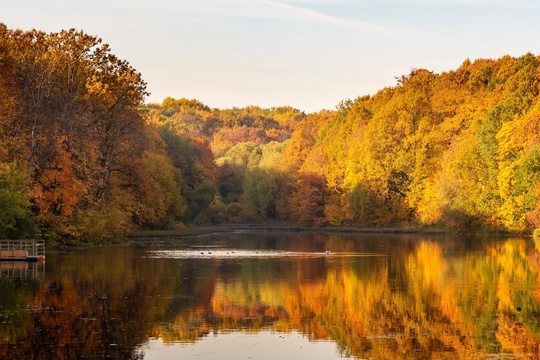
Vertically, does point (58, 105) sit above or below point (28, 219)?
above

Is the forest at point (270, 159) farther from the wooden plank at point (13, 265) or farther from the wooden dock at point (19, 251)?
the wooden plank at point (13, 265)

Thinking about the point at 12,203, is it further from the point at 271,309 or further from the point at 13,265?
the point at 271,309

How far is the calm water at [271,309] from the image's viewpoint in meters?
21.4

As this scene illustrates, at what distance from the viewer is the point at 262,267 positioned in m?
45.3

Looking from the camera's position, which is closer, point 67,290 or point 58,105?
point 67,290

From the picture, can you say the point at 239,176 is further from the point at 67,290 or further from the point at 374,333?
the point at 374,333

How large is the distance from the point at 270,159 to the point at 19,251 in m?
84.2

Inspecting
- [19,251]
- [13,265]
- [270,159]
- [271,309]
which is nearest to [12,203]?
[19,251]

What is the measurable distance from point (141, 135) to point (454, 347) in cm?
5084

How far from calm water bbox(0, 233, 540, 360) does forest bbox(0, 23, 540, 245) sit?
10937 mm

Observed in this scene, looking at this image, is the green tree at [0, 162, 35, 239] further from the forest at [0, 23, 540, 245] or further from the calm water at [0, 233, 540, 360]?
the calm water at [0, 233, 540, 360]

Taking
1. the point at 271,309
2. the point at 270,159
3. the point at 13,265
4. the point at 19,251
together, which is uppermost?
the point at 270,159

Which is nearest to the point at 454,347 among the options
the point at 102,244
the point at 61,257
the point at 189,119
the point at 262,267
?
the point at 262,267

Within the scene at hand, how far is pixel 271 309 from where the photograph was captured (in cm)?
2872
